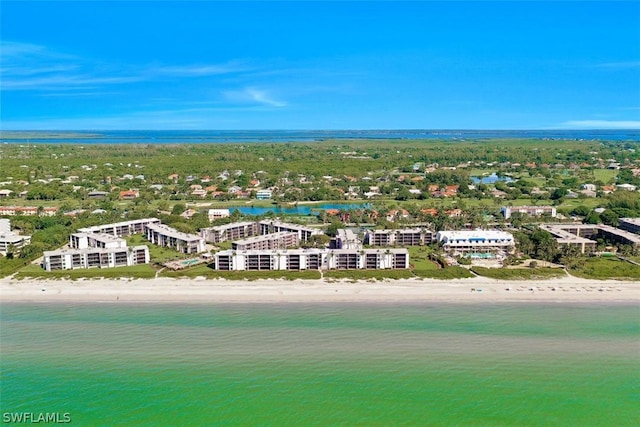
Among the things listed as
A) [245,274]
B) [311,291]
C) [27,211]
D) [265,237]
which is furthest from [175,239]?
[27,211]

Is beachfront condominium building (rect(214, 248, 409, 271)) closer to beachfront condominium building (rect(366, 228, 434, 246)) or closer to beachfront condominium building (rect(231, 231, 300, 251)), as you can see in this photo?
beachfront condominium building (rect(231, 231, 300, 251))

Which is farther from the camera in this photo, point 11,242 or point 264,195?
point 264,195

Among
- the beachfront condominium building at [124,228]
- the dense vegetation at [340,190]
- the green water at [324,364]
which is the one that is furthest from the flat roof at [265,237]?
the beachfront condominium building at [124,228]

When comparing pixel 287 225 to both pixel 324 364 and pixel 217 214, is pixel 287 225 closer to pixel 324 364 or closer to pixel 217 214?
pixel 217 214

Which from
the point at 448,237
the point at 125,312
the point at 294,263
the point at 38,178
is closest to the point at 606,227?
the point at 448,237

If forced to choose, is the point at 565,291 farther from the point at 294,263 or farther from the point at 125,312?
the point at 125,312
